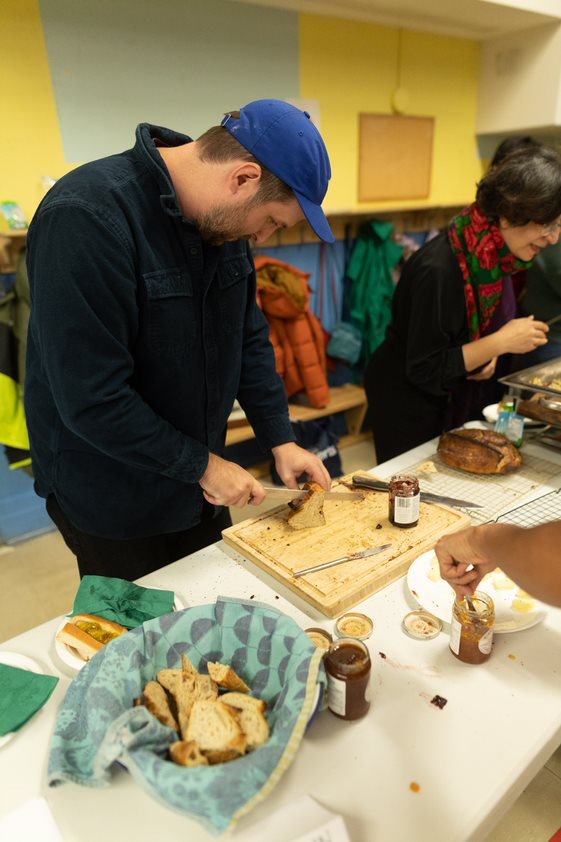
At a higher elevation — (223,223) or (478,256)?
(223,223)

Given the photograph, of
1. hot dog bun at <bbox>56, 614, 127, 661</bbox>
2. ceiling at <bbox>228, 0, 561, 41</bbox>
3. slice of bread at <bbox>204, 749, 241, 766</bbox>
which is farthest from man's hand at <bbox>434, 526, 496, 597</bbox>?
ceiling at <bbox>228, 0, 561, 41</bbox>

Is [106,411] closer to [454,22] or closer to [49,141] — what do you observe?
[49,141]

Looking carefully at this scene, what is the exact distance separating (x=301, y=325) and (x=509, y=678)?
2.53 meters

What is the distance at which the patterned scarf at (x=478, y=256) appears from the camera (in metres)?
1.81

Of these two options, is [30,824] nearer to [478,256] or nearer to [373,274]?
[478,256]

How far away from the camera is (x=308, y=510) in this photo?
136cm

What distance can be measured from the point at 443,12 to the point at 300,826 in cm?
381

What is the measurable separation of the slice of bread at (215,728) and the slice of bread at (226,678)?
5 centimetres

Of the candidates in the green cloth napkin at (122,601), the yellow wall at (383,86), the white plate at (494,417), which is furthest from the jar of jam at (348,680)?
the yellow wall at (383,86)

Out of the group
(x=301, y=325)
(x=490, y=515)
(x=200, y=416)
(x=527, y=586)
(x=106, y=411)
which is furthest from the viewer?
(x=301, y=325)

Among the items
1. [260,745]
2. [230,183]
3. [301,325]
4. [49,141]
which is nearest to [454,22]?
[301,325]

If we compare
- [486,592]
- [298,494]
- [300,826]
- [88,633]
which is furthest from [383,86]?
[300,826]

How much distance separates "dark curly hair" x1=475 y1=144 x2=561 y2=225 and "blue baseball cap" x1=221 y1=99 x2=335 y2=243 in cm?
82

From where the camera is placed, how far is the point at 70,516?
4.50 feet
